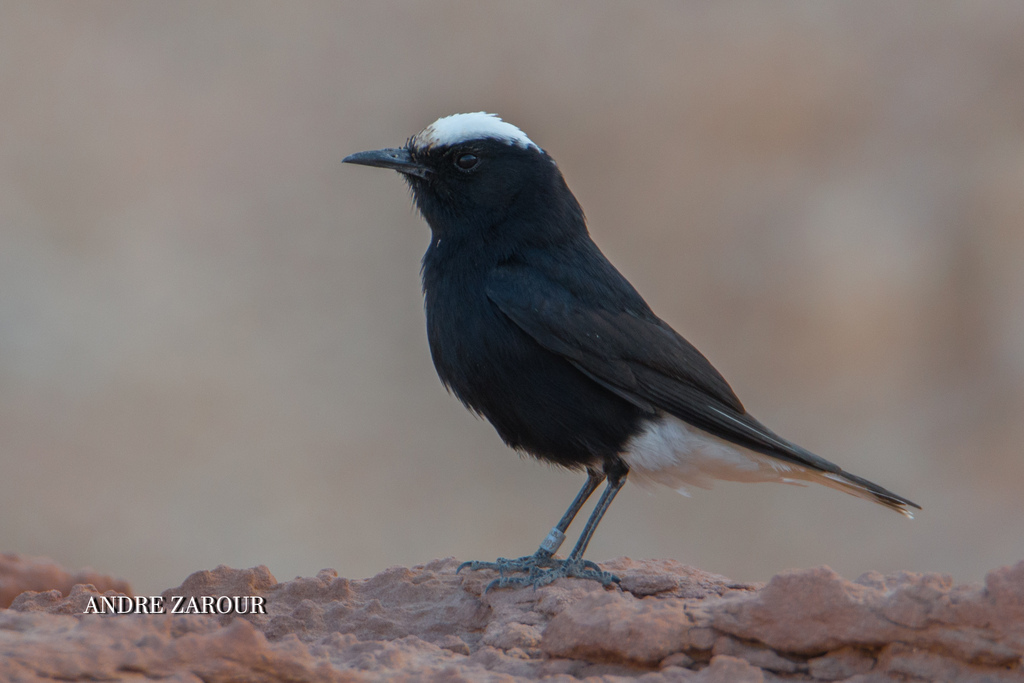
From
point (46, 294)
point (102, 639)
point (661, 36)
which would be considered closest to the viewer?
point (102, 639)

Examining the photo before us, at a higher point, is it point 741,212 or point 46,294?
point 741,212

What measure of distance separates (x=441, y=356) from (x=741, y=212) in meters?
9.11

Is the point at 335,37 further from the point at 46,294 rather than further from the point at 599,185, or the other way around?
the point at 46,294

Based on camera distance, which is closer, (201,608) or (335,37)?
(201,608)

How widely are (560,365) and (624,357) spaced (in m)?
0.30

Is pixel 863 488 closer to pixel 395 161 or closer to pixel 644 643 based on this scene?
pixel 644 643

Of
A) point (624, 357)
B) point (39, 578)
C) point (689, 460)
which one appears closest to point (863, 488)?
point (689, 460)

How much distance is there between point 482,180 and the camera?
496cm

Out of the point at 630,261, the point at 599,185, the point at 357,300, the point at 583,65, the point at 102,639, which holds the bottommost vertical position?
the point at 102,639

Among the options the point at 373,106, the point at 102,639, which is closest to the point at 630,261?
the point at 373,106

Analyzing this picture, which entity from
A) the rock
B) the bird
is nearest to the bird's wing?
the bird

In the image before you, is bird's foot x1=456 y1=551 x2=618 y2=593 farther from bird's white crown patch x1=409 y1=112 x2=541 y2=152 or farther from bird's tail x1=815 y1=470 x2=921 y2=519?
bird's white crown patch x1=409 y1=112 x2=541 y2=152

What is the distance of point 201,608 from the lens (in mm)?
3766

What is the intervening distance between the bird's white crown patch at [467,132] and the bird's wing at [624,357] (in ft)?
2.42
